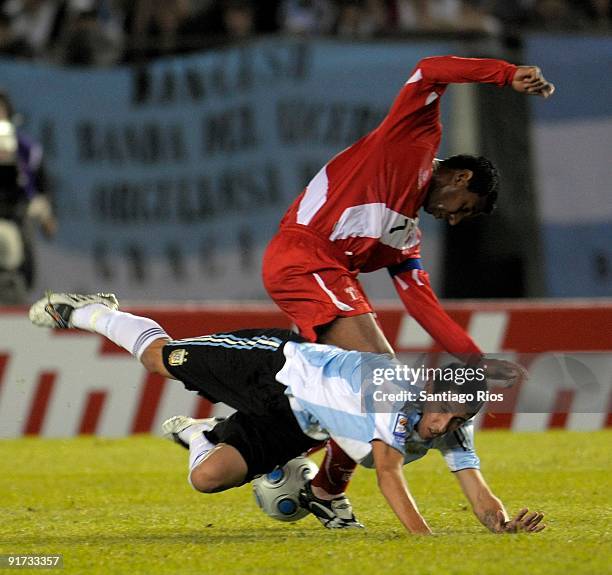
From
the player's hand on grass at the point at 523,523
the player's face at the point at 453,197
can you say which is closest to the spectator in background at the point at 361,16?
the player's face at the point at 453,197

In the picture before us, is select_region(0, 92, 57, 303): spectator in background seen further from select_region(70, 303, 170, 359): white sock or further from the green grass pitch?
select_region(70, 303, 170, 359): white sock

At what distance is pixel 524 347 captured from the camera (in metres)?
11.2

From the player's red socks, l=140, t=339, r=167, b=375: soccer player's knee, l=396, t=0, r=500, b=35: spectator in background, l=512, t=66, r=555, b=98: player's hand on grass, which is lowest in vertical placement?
the player's red socks

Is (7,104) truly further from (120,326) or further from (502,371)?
(502,371)

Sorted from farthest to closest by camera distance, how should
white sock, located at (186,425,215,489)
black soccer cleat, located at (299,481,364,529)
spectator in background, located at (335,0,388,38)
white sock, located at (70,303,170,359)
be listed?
1. spectator in background, located at (335,0,388,38)
2. white sock, located at (70,303,170,359)
3. black soccer cleat, located at (299,481,364,529)
4. white sock, located at (186,425,215,489)

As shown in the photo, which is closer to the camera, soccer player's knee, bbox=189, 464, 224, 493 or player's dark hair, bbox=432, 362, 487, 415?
player's dark hair, bbox=432, 362, 487, 415

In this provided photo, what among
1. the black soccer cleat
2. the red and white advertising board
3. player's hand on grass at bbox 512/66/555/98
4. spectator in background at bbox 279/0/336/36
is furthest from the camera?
spectator in background at bbox 279/0/336/36

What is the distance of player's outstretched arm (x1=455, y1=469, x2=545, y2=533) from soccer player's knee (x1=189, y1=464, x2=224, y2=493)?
3.50ft

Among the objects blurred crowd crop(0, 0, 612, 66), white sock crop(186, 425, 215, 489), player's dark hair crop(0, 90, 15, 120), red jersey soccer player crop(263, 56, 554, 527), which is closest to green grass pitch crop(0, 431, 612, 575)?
white sock crop(186, 425, 215, 489)

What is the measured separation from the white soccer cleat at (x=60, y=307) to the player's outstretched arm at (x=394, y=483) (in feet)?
7.50

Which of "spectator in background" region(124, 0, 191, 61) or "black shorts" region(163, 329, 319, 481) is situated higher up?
"spectator in background" region(124, 0, 191, 61)

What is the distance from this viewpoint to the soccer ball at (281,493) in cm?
676

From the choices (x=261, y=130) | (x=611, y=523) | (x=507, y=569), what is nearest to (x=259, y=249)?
(x=261, y=130)

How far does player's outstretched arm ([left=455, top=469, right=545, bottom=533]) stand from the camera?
241 inches
